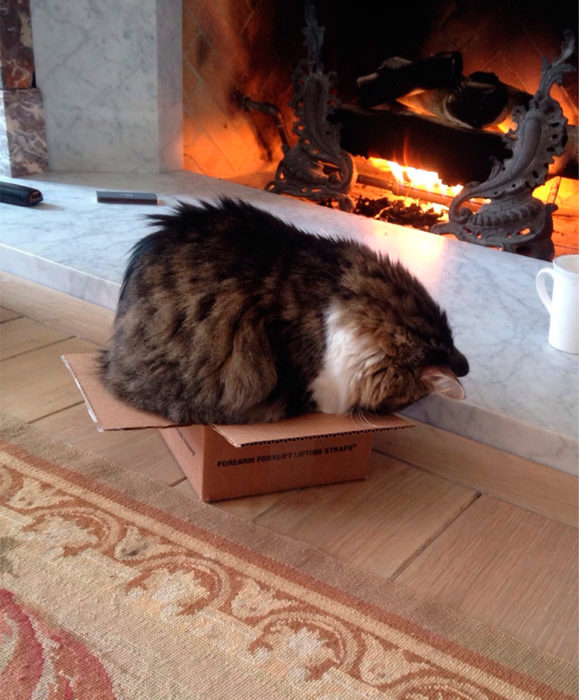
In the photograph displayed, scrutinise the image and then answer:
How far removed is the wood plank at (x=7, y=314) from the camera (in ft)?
6.37

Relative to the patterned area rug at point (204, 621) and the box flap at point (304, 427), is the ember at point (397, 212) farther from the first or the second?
the patterned area rug at point (204, 621)

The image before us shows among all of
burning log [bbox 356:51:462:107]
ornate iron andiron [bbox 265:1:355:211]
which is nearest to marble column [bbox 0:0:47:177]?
ornate iron andiron [bbox 265:1:355:211]

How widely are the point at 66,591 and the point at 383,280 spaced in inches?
26.1

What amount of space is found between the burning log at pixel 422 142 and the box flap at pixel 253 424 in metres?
1.35

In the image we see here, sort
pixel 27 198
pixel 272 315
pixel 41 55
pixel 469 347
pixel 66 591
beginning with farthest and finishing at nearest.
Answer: pixel 41 55 < pixel 27 198 < pixel 469 347 < pixel 272 315 < pixel 66 591

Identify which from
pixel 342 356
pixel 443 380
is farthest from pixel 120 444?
pixel 443 380

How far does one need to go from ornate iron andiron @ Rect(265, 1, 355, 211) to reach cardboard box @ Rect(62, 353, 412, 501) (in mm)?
1467

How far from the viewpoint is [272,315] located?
4.13 ft

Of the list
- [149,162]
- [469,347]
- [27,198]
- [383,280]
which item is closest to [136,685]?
[383,280]

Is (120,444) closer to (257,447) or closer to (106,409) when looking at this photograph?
(106,409)

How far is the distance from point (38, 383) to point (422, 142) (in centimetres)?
148

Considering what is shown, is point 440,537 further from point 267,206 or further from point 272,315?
point 267,206

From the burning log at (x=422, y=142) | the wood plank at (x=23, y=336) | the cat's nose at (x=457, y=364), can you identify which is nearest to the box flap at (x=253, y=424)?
the cat's nose at (x=457, y=364)

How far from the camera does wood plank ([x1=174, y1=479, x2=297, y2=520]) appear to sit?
130cm
